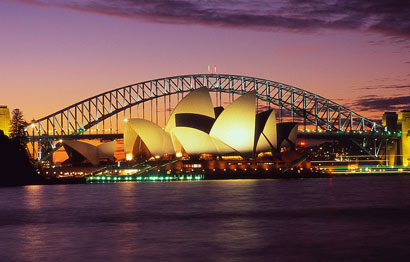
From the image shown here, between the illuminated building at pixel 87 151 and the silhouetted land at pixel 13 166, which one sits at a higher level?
the illuminated building at pixel 87 151

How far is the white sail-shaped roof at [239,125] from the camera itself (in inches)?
4082

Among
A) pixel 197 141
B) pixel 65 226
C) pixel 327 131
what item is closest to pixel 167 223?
pixel 65 226

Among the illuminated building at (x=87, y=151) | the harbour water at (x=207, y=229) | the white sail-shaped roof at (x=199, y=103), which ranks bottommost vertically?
the harbour water at (x=207, y=229)

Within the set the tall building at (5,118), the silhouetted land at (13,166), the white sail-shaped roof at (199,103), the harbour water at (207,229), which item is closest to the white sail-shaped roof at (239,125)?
the white sail-shaped roof at (199,103)

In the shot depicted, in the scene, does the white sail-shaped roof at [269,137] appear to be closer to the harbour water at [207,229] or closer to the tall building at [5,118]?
the harbour water at [207,229]

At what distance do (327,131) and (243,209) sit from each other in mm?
95467

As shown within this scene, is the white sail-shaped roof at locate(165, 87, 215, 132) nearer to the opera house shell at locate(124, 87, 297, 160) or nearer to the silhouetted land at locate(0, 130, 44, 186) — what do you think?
the opera house shell at locate(124, 87, 297, 160)

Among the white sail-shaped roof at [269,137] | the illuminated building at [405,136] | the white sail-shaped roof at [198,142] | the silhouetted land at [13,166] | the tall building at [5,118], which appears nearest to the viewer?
the silhouetted land at [13,166]

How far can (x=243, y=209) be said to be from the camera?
174 ft

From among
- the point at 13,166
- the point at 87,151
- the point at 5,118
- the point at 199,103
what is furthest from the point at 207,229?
the point at 5,118

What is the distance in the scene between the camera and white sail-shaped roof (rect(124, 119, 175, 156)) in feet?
390

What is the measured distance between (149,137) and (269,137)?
20.8 m

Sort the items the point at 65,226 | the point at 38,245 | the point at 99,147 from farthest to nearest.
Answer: the point at 99,147, the point at 65,226, the point at 38,245

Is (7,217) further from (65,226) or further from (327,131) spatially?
(327,131)
